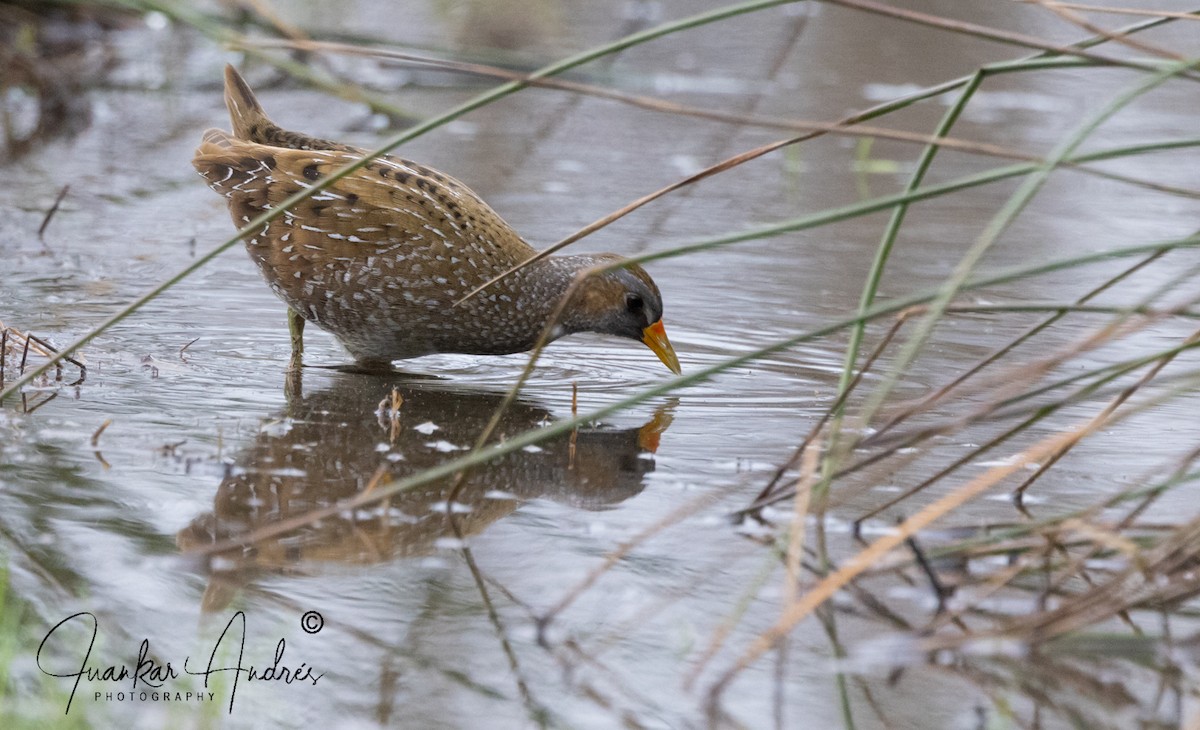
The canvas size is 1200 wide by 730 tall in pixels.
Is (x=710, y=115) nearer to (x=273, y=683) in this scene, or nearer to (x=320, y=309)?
(x=273, y=683)

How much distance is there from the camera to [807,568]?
2.91 meters

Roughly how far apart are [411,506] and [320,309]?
4.51ft

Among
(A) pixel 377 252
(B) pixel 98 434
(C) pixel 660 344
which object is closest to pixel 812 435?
(C) pixel 660 344

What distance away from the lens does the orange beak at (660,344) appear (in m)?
4.39

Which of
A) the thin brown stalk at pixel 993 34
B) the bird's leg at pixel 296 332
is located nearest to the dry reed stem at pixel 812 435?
the thin brown stalk at pixel 993 34

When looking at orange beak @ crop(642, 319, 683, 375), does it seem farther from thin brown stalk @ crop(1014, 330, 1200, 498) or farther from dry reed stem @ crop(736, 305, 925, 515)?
thin brown stalk @ crop(1014, 330, 1200, 498)

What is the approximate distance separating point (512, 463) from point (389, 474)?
348mm

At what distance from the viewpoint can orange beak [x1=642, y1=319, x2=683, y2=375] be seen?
4.39 metres

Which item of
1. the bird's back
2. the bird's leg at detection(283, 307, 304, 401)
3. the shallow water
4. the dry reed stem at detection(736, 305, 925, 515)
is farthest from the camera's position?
the bird's back

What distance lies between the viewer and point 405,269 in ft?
14.1

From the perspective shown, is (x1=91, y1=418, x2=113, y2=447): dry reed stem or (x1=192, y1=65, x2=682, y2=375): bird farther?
(x1=192, y1=65, x2=682, y2=375): bird

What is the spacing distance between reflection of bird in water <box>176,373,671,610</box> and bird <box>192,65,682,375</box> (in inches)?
9.1

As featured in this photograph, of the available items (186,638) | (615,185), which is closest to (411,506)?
(186,638)

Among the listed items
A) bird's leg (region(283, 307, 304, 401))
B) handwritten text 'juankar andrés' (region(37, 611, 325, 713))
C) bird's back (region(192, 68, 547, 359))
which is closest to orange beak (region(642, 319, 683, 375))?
bird's back (region(192, 68, 547, 359))
